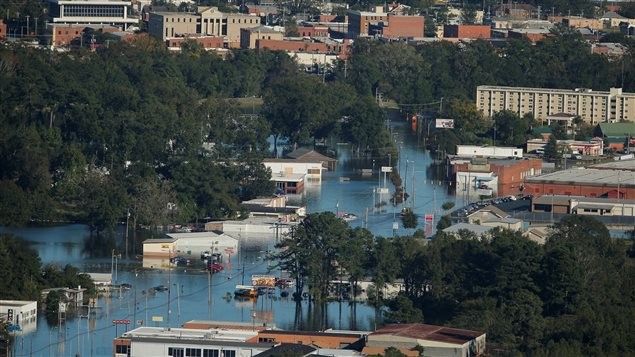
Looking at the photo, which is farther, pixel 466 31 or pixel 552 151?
pixel 466 31

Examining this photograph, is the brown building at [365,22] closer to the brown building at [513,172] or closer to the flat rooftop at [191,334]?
the brown building at [513,172]

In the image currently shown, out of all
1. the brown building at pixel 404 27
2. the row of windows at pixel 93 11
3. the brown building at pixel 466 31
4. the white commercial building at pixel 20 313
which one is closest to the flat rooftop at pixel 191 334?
the white commercial building at pixel 20 313

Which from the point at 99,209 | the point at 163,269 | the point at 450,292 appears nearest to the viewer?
the point at 450,292

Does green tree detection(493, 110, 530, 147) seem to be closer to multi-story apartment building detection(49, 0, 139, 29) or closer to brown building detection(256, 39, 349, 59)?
brown building detection(256, 39, 349, 59)

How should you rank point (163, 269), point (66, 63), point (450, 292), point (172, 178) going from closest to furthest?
point (450, 292)
point (163, 269)
point (172, 178)
point (66, 63)

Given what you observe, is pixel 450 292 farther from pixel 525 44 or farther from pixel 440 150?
pixel 525 44

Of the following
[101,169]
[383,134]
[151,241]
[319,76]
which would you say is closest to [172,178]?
[101,169]

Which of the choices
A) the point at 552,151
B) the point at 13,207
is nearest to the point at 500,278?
the point at 13,207

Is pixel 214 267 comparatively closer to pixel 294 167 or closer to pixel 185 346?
pixel 185 346
